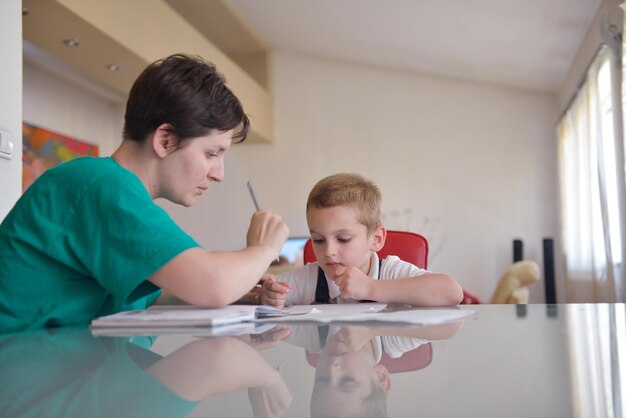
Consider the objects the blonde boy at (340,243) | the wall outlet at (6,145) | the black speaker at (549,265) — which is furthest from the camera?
the black speaker at (549,265)

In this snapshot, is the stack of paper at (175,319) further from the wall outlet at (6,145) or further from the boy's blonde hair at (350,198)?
the wall outlet at (6,145)

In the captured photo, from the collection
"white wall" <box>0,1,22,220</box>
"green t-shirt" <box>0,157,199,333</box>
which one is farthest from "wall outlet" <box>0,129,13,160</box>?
"green t-shirt" <box>0,157,199,333</box>

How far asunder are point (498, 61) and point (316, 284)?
4934 millimetres

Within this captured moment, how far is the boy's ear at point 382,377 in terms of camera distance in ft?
1.62

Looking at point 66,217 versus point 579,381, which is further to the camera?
point 66,217

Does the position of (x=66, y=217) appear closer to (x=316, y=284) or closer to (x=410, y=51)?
(x=316, y=284)

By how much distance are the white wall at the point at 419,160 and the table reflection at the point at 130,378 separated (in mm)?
6357

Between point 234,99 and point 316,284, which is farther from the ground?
point 234,99

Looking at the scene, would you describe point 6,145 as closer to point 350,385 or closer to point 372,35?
point 350,385

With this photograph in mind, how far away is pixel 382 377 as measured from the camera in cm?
53

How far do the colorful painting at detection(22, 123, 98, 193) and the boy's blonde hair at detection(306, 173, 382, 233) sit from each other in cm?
417

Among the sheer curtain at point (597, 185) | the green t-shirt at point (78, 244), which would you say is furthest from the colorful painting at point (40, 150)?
the green t-shirt at point (78, 244)

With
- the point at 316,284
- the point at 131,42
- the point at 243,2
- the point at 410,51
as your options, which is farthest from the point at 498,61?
the point at 316,284

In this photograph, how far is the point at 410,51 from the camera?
643cm
